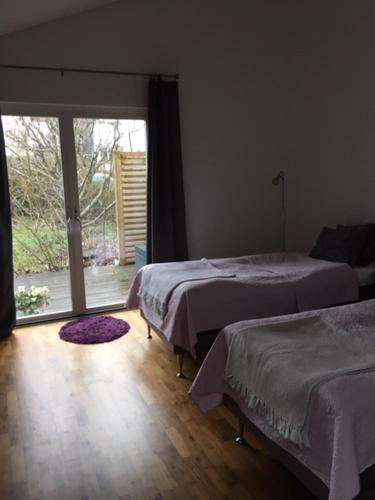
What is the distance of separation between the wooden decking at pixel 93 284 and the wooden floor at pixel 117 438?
38.1 inches

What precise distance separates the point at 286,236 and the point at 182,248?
1.37 metres

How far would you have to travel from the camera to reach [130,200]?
439 centimetres

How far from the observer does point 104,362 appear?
3236mm

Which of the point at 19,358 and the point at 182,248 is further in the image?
the point at 182,248

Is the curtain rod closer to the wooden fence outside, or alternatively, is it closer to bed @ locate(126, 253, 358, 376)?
the wooden fence outside

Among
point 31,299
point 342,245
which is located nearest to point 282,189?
point 342,245

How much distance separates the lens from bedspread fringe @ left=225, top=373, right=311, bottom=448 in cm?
154

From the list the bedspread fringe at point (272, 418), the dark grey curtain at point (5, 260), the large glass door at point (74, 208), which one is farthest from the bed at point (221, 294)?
the dark grey curtain at point (5, 260)

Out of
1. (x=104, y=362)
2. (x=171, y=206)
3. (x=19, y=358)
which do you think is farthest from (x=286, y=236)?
(x=19, y=358)

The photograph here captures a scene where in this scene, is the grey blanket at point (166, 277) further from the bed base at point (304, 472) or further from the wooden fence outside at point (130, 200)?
the bed base at point (304, 472)

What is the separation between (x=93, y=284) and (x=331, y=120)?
2.96 meters

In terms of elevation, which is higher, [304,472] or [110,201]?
[110,201]

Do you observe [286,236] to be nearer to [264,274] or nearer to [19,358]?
[264,274]

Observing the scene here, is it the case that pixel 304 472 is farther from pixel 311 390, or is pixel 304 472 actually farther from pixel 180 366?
pixel 180 366
